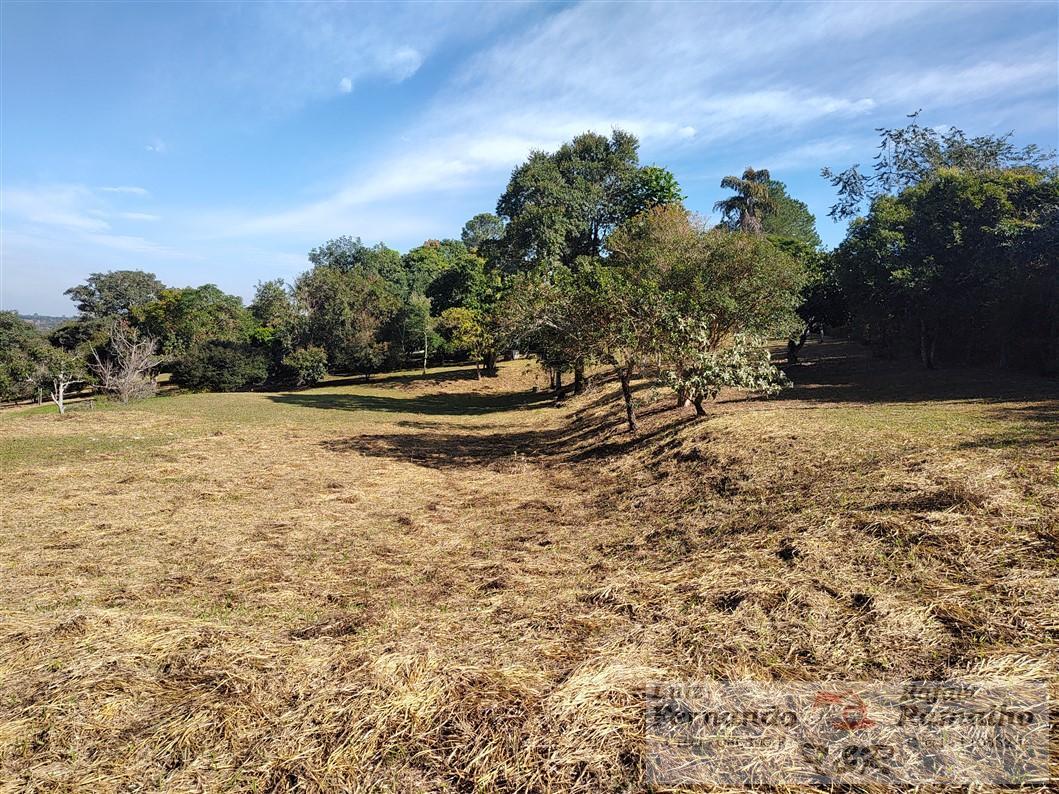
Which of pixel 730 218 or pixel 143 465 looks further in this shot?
pixel 730 218

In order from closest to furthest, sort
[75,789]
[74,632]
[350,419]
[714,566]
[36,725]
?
[75,789]
[36,725]
[74,632]
[714,566]
[350,419]

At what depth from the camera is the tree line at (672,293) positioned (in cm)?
1355

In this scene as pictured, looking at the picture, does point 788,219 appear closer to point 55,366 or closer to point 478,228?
point 478,228

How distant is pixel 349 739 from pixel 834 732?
259 cm

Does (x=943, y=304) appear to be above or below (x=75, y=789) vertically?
above

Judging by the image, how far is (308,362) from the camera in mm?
39781

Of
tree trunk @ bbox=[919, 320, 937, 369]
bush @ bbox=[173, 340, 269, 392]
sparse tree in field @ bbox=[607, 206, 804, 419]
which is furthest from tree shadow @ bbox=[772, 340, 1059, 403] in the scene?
bush @ bbox=[173, 340, 269, 392]

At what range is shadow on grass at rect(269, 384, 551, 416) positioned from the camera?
26.8 meters

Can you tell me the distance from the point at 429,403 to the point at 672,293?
20618 millimetres

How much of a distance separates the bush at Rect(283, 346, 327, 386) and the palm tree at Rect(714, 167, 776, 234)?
114 feet

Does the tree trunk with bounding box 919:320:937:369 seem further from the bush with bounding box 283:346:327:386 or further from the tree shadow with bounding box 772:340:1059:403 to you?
the bush with bounding box 283:346:327:386

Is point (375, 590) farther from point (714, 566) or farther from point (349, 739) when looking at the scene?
point (714, 566)

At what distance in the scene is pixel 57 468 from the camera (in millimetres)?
11336

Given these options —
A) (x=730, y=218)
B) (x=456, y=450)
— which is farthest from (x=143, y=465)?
(x=730, y=218)
